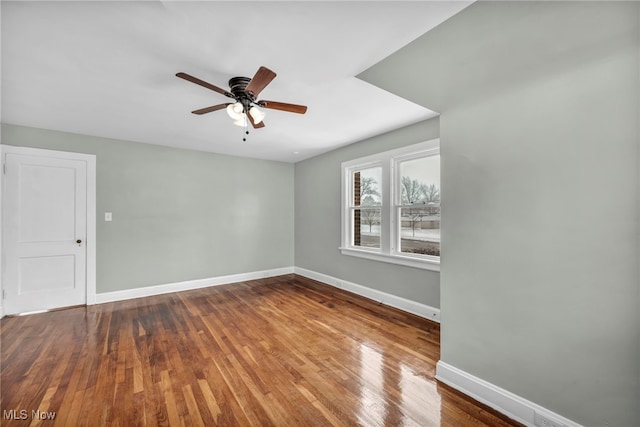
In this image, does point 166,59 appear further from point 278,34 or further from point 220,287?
point 220,287

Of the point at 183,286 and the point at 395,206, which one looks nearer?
the point at 395,206

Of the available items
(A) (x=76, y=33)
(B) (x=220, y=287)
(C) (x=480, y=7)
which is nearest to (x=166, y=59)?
(A) (x=76, y=33)

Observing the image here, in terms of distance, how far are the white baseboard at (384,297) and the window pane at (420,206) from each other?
69cm

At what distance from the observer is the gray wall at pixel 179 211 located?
3.96m

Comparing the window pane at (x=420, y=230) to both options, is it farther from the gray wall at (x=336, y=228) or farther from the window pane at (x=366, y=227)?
the window pane at (x=366, y=227)

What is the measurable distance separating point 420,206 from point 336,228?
167 cm

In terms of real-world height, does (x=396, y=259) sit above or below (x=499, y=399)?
above

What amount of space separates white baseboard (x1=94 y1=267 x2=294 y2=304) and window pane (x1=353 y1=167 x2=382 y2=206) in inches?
94.2

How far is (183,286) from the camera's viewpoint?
4.56 m

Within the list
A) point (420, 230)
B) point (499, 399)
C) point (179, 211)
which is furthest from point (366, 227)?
point (179, 211)

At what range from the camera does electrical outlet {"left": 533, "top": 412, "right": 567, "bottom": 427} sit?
1513 millimetres

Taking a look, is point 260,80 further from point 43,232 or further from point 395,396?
point 43,232

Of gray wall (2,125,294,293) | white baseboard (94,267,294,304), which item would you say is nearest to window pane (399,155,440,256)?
gray wall (2,125,294,293)
